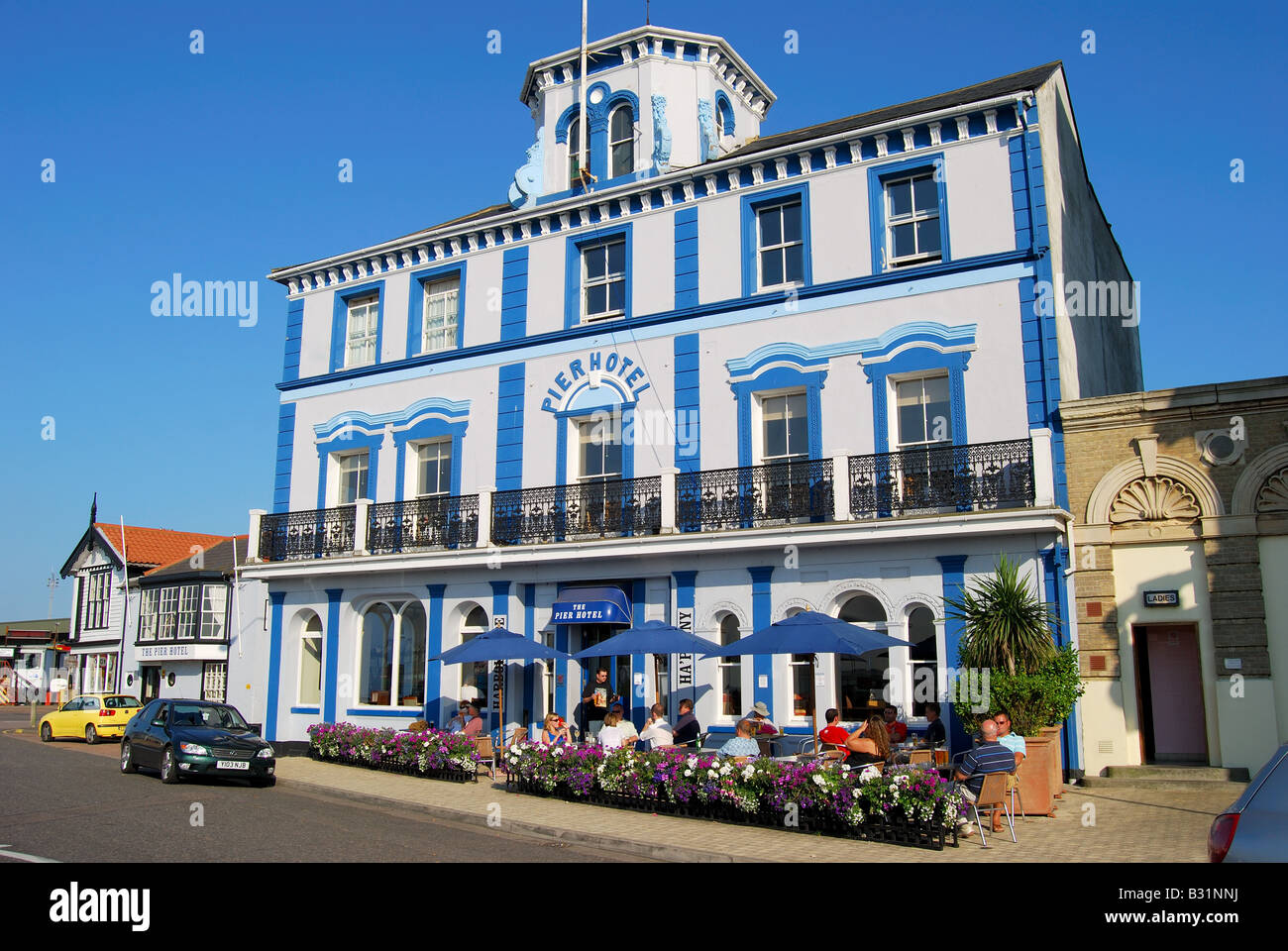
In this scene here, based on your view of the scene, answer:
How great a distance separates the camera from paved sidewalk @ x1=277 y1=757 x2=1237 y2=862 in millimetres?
10492

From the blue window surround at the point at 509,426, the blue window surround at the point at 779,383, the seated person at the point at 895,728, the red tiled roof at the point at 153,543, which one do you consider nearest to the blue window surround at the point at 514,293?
the blue window surround at the point at 509,426

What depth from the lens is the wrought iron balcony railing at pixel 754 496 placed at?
17281 millimetres

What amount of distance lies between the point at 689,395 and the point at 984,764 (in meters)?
9.75

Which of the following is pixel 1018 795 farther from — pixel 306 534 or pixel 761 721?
pixel 306 534

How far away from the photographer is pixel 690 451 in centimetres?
1917

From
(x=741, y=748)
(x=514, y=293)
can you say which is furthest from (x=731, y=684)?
(x=514, y=293)

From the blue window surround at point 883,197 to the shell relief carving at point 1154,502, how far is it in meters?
4.81

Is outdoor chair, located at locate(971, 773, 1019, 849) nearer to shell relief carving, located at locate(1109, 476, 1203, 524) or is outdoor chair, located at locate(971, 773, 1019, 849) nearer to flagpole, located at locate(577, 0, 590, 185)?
shell relief carving, located at locate(1109, 476, 1203, 524)

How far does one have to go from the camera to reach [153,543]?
43781mm

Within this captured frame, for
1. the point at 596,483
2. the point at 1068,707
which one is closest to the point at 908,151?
the point at 596,483

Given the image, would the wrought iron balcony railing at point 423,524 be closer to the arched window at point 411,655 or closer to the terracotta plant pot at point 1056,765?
the arched window at point 411,655

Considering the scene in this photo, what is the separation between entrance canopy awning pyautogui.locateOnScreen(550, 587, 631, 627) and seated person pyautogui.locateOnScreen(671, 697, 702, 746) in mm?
2729

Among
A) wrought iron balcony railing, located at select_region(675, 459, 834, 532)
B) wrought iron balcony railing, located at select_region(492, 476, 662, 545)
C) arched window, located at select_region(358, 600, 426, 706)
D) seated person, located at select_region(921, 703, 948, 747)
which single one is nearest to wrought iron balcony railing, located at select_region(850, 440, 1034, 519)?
wrought iron balcony railing, located at select_region(675, 459, 834, 532)
